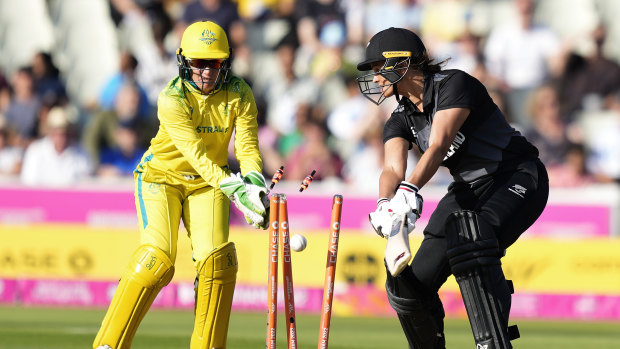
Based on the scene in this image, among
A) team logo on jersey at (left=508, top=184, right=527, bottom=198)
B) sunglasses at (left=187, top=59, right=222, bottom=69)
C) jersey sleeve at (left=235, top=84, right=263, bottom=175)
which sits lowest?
team logo on jersey at (left=508, top=184, right=527, bottom=198)

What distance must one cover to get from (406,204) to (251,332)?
4417 mm

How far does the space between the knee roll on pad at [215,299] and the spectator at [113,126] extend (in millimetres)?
6945

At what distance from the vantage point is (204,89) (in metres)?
6.59

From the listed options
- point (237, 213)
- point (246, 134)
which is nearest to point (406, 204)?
point (246, 134)

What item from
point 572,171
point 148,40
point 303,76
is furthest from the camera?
point 148,40

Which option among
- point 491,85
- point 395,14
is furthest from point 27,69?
point 491,85

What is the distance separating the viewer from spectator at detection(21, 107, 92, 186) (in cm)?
1291

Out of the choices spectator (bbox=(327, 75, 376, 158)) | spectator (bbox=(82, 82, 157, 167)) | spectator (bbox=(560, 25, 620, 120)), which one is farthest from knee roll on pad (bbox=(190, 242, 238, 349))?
spectator (bbox=(560, 25, 620, 120))

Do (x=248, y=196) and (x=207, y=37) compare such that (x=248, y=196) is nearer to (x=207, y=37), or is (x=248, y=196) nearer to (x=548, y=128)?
(x=207, y=37)

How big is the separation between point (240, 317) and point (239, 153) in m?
4.84

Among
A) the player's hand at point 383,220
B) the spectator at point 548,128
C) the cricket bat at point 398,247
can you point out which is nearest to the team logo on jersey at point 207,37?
the player's hand at point 383,220

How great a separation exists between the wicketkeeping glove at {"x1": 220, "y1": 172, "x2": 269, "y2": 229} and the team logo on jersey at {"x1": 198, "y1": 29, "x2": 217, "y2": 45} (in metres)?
0.82

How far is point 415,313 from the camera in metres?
6.30

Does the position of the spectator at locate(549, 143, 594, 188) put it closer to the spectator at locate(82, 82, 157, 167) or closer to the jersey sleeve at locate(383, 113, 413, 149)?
the spectator at locate(82, 82, 157, 167)
